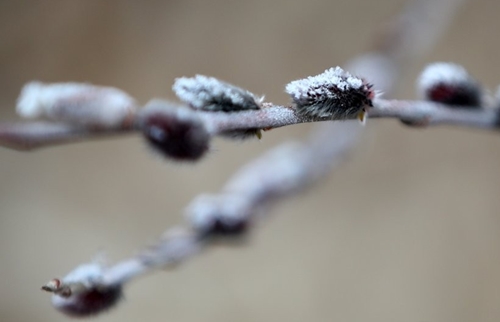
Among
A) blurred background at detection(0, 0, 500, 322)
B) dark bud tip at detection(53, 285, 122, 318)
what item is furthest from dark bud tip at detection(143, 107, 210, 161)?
blurred background at detection(0, 0, 500, 322)

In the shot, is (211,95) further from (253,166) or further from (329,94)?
(253,166)

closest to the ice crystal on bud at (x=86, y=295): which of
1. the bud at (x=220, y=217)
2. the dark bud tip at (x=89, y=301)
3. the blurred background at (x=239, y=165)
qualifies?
the dark bud tip at (x=89, y=301)

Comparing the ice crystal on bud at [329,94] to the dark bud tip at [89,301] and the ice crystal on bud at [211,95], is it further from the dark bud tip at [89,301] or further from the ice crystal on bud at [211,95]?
the dark bud tip at [89,301]

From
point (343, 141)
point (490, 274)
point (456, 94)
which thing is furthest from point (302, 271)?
point (456, 94)

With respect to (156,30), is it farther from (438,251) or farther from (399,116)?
(399,116)

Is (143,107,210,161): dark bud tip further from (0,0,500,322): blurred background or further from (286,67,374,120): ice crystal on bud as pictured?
(0,0,500,322): blurred background

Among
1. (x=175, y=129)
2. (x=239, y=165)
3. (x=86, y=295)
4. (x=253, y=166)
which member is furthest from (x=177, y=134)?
(x=239, y=165)
